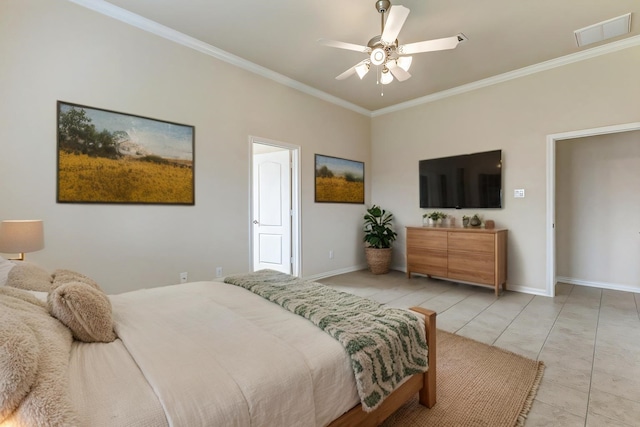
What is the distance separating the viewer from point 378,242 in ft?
16.1

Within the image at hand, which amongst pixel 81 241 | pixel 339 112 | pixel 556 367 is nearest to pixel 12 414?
pixel 81 241

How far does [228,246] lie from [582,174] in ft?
16.6

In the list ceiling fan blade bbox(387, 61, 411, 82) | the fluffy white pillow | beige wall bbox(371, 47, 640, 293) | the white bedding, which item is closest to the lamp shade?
the fluffy white pillow

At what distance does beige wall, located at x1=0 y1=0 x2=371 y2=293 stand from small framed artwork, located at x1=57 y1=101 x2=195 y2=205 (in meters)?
0.08

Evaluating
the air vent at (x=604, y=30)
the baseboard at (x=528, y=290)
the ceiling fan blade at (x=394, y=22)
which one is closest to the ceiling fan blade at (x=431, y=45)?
the ceiling fan blade at (x=394, y=22)

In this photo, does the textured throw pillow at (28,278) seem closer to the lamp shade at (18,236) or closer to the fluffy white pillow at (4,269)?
the fluffy white pillow at (4,269)

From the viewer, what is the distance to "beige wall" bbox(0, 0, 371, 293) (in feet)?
7.71

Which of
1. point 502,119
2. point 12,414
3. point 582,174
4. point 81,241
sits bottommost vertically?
point 12,414

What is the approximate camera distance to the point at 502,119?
4031 millimetres

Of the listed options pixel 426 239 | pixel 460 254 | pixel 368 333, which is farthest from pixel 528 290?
pixel 368 333

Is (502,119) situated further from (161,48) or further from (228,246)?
(161,48)

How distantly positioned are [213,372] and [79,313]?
63cm

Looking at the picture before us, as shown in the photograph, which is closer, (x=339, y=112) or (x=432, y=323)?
(x=432, y=323)

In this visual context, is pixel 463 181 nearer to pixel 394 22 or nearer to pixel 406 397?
pixel 394 22
